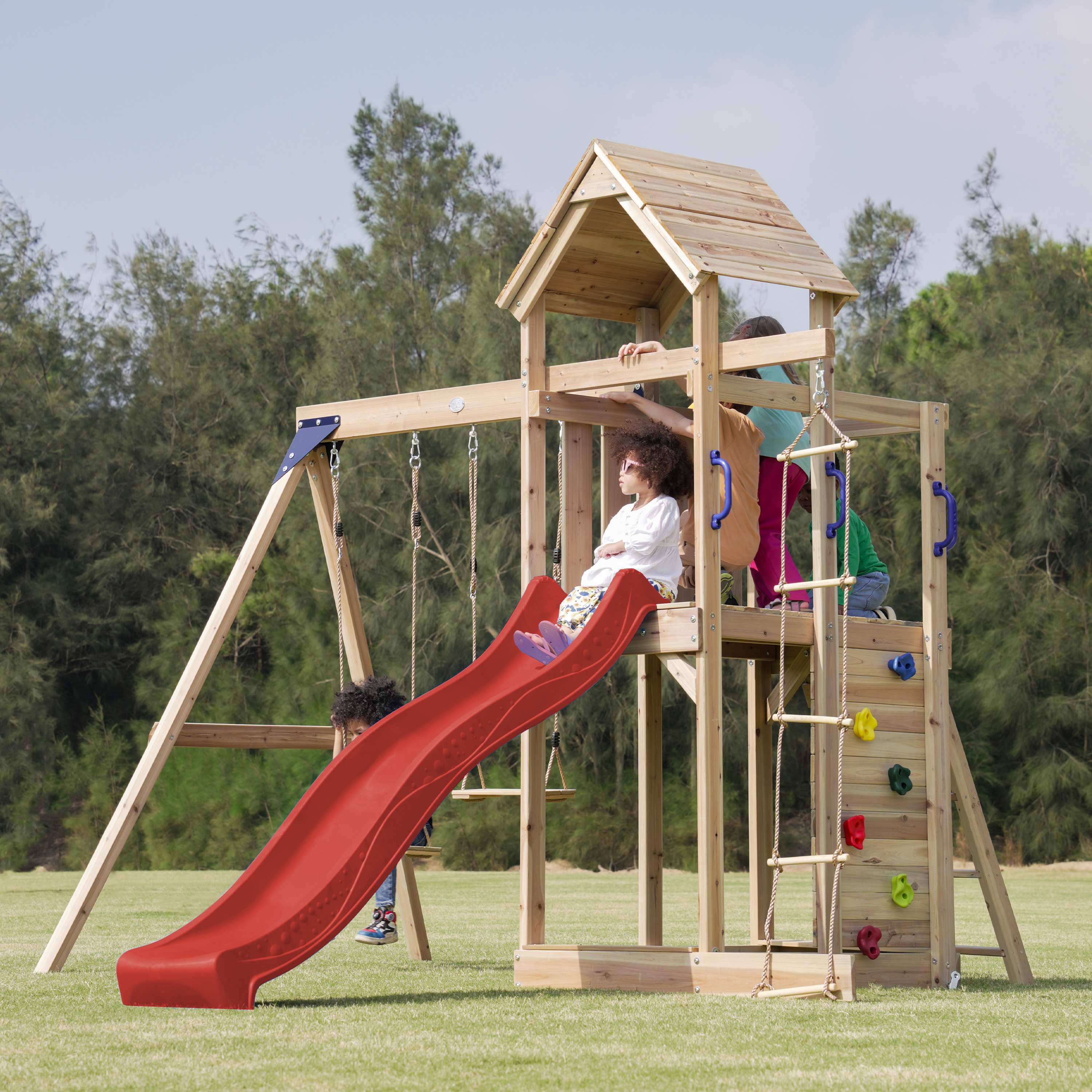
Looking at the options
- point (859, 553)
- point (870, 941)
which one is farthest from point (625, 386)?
point (870, 941)

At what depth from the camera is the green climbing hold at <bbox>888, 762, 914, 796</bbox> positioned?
255 inches

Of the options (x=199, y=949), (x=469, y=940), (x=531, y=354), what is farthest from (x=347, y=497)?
(x=199, y=949)

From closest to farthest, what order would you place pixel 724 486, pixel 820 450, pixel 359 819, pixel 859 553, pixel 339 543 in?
pixel 359 819
pixel 820 450
pixel 724 486
pixel 859 553
pixel 339 543

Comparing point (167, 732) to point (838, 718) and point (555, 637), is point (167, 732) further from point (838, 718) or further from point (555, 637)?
point (838, 718)

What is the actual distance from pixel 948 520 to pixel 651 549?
1.36m

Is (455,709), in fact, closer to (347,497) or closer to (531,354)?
(531,354)

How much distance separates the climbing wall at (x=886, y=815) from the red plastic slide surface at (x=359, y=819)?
40.6 inches

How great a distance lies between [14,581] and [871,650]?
21.3m

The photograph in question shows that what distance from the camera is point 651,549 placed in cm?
651

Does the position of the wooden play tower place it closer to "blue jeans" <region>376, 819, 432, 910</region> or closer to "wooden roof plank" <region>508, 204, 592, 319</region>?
"wooden roof plank" <region>508, 204, 592, 319</region>

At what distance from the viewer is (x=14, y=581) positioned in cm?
2541

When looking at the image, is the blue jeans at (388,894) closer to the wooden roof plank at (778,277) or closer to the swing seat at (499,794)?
the swing seat at (499,794)

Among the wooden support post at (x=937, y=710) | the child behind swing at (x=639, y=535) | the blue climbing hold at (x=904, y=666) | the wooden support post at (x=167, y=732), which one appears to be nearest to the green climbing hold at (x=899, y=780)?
the wooden support post at (x=937, y=710)

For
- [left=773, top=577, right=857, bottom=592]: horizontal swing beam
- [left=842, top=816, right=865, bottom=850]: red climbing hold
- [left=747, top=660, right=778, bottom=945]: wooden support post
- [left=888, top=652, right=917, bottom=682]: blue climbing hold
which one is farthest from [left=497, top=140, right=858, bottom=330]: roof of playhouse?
[left=842, top=816, right=865, bottom=850]: red climbing hold
